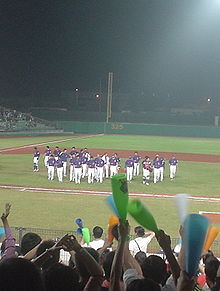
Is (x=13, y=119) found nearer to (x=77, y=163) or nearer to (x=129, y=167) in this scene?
(x=129, y=167)

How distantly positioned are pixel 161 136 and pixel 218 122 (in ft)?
38.6

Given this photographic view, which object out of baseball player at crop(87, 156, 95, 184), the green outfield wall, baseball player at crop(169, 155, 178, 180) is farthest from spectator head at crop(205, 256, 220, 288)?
the green outfield wall

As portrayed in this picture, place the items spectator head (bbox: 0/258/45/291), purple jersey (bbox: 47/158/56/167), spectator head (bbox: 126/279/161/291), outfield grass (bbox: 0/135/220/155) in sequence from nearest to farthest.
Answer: spectator head (bbox: 0/258/45/291) < spectator head (bbox: 126/279/161/291) < purple jersey (bbox: 47/158/56/167) < outfield grass (bbox: 0/135/220/155)

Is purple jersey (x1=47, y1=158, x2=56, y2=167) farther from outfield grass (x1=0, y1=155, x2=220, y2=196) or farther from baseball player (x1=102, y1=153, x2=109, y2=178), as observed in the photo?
baseball player (x1=102, y1=153, x2=109, y2=178)

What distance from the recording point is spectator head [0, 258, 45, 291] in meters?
2.29

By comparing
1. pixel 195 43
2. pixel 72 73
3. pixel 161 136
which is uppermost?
pixel 195 43

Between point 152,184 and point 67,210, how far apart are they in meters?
7.33

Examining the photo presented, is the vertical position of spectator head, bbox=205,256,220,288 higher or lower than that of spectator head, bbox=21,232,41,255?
higher

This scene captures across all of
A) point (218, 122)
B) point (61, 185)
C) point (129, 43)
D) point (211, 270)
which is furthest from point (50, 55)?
point (211, 270)

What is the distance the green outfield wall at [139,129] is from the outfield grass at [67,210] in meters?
43.1

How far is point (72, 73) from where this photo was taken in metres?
73.1

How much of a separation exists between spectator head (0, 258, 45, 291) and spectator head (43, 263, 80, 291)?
1.34 feet

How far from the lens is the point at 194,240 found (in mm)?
2471

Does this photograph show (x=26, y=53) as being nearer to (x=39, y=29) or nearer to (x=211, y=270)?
(x=39, y=29)
